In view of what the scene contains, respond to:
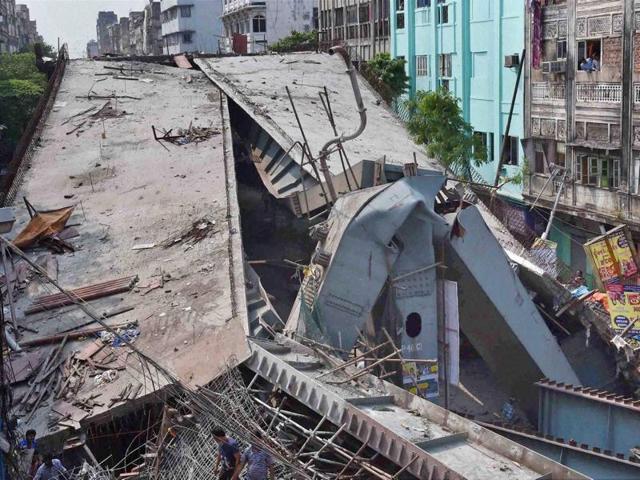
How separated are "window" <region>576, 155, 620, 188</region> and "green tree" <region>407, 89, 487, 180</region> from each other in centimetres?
393

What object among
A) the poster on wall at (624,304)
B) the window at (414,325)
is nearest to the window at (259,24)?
the poster on wall at (624,304)

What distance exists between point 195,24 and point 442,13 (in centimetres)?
4829

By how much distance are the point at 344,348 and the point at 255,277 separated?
3018 millimetres

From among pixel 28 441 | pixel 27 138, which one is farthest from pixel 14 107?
pixel 28 441

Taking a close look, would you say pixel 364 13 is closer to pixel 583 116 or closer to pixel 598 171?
pixel 583 116

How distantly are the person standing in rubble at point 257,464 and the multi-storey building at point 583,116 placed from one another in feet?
51.6

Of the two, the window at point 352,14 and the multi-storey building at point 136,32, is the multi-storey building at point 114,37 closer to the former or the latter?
the multi-storey building at point 136,32

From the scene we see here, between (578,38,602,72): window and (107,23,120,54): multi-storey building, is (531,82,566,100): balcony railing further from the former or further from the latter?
(107,23,120,54): multi-storey building

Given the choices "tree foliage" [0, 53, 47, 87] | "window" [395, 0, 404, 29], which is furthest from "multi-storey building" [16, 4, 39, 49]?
"window" [395, 0, 404, 29]

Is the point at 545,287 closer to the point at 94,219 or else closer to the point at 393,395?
the point at 393,395

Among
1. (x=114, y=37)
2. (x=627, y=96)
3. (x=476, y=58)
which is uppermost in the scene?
(x=114, y=37)

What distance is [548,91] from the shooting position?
25.6 meters

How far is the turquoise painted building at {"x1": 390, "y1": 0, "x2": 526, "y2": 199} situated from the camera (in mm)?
27844

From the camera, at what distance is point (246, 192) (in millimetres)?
22781
